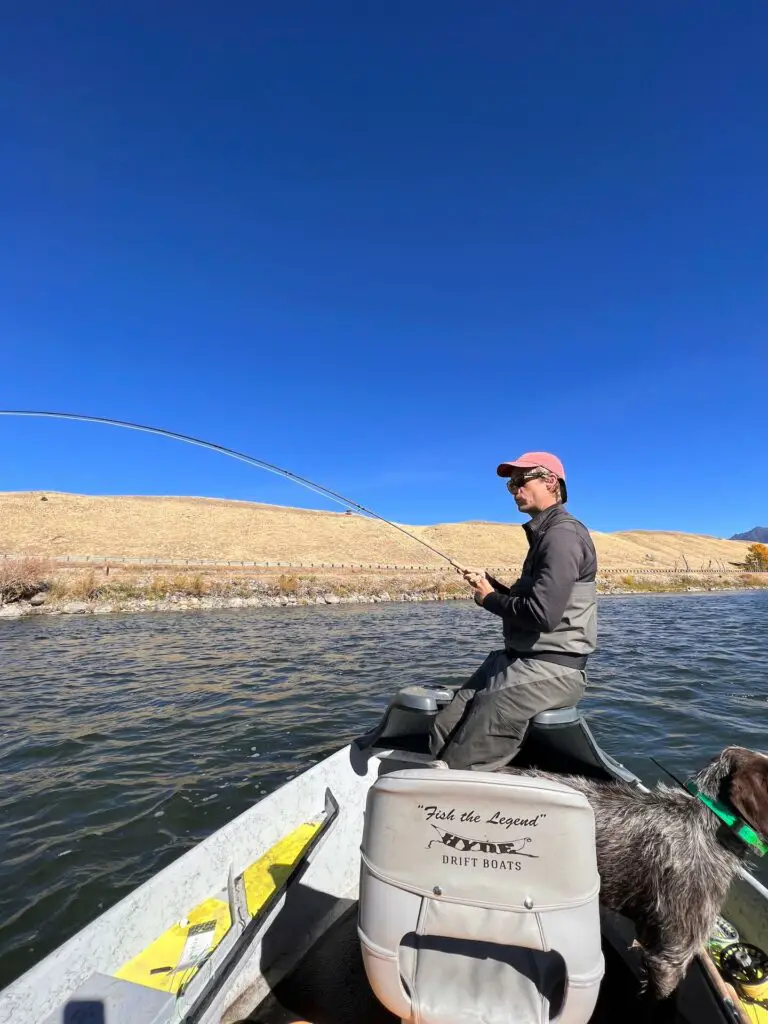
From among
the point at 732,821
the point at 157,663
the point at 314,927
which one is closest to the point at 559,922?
the point at 732,821

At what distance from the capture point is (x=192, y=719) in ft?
34.8

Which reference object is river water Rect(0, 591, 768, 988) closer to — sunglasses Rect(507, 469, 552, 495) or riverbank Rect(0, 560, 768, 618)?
sunglasses Rect(507, 469, 552, 495)

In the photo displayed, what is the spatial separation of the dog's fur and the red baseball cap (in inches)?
86.1

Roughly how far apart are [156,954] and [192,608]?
30242mm

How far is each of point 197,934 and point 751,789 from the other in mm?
3367

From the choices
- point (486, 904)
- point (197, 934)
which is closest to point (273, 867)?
point (197, 934)

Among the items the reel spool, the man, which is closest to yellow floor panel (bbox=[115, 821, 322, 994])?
the man

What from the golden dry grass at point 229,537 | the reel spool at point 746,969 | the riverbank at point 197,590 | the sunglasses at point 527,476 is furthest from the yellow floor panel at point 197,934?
the golden dry grass at point 229,537

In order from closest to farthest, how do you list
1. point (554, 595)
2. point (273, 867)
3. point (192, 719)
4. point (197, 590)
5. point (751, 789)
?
point (751, 789)
point (554, 595)
point (273, 867)
point (192, 719)
point (197, 590)

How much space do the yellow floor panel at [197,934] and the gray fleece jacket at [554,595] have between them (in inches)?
95.6

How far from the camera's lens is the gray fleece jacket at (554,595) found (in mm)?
3660

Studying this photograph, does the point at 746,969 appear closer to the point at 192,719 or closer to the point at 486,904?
the point at 486,904

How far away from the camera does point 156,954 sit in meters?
3.05

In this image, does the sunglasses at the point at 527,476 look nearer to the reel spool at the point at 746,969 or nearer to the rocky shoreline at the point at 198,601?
the reel spool at the point at 746,969
